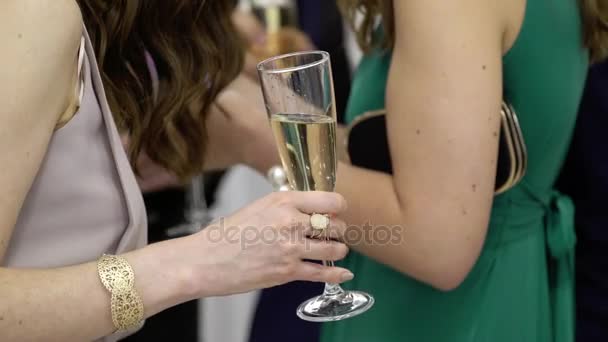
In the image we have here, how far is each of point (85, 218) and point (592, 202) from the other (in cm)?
95

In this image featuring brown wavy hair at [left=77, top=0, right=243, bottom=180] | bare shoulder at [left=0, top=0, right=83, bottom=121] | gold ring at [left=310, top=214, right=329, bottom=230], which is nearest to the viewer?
bare shoulder at [left=0, top=0, right=83, bottom=121]

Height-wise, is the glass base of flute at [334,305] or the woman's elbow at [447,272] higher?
the glass base of flute at [334,305]

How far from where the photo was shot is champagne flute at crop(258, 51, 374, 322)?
94cm

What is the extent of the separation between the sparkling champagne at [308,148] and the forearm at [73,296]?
17 centimetres

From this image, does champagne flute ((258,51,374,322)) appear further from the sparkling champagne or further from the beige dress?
the beige dress

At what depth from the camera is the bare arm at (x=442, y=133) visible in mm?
1119

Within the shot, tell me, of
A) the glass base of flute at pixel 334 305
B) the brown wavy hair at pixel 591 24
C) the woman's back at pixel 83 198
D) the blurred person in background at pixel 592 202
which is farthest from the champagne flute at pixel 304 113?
the blurred person in background at pixel 592 202

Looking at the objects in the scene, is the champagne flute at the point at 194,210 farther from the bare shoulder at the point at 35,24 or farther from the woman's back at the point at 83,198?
the bare shoulder at the point at 35,24

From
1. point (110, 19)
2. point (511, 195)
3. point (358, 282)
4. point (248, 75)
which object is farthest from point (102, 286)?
point (248, 75)

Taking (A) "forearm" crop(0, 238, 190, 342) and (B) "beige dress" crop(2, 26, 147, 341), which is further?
(B) "beige dress" crop(2, 26, 147, 341)

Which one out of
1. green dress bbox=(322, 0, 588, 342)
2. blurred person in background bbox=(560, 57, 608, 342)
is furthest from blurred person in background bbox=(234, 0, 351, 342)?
blurred person in background bbox=(560, 57, 608, 342)

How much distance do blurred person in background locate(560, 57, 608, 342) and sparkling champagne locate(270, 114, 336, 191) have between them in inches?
28.1

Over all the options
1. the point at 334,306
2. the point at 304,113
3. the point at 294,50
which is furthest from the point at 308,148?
the point at 294,50

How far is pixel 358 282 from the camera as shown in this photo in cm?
144
